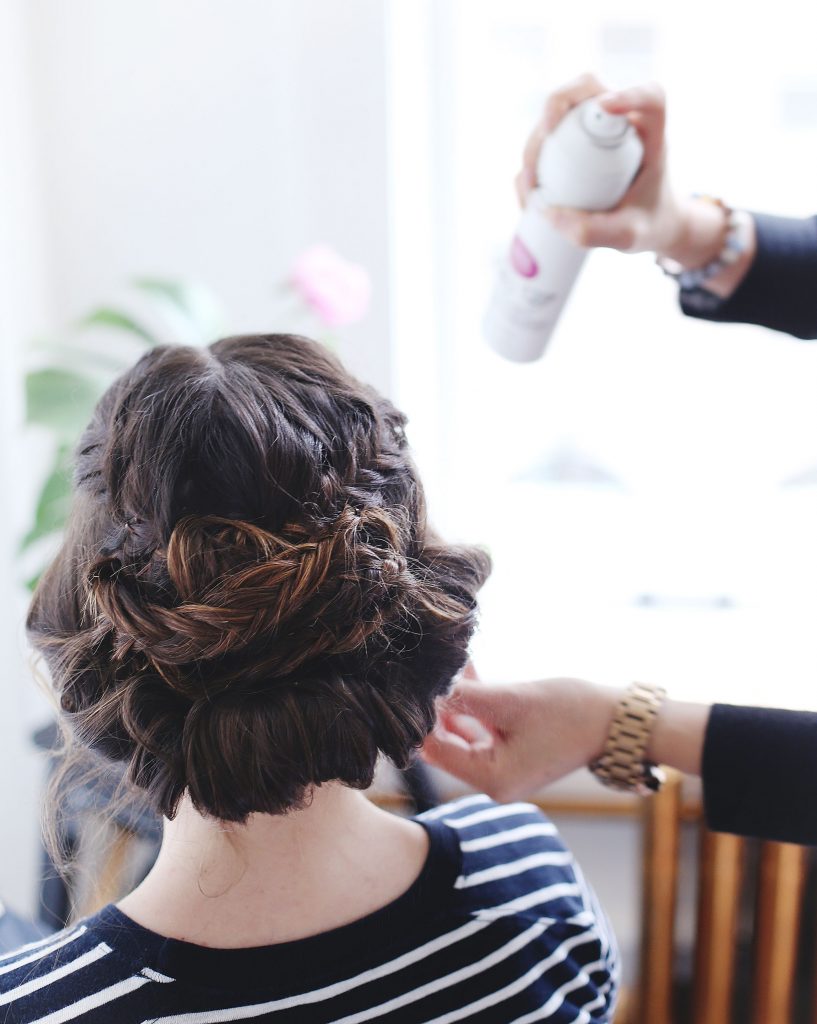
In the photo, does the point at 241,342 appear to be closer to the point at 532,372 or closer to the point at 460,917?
the point at 460,917

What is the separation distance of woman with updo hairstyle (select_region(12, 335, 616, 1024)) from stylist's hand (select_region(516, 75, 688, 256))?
271 millimetres

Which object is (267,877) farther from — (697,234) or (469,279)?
(469,279)

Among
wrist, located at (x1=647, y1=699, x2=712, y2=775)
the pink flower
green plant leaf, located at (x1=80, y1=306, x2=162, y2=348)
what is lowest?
wrist, located at (x1=647, y1=699, x2=712, y2=775)

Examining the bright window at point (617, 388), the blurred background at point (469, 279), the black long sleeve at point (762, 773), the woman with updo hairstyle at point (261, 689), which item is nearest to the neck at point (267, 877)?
the woman with updo hairstyle at point (261, 689)

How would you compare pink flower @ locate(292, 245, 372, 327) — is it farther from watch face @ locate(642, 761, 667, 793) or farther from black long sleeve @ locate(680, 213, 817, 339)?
watch face @ locate(642, 761, 667, 793)

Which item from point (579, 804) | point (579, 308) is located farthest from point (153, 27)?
point (579, 804)

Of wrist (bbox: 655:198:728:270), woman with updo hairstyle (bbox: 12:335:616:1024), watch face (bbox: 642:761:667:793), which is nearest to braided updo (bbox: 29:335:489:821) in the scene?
woman with updo hairstyle (bbox: 12:335:616:1024)

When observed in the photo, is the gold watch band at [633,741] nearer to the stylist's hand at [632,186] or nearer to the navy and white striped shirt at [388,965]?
the navy and white striped shirt at [388,965]

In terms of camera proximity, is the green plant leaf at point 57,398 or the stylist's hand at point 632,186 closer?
the stylist's hand at point 632,186

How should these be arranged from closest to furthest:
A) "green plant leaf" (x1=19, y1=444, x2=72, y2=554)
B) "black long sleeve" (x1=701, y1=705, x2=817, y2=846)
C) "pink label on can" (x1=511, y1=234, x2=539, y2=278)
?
1. "black long sleeve" (x1=701, y1=705, x2=817, y2=846)
2. "pink label on can" (x1=511, y1=234, x2=539, y2=278)
3. "green plant leaf" (x1=19, y1=444, x2=72, y2=554)

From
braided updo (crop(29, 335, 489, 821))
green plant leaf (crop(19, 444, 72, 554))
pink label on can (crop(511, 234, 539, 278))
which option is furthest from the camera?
Result: green plant leaf (crop(19, 444, 72, 554))

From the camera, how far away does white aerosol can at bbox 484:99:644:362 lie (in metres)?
0.75

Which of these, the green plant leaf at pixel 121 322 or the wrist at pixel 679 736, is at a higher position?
the green plant leaf at pixel 121 322

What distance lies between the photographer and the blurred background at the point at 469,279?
1252 mm
